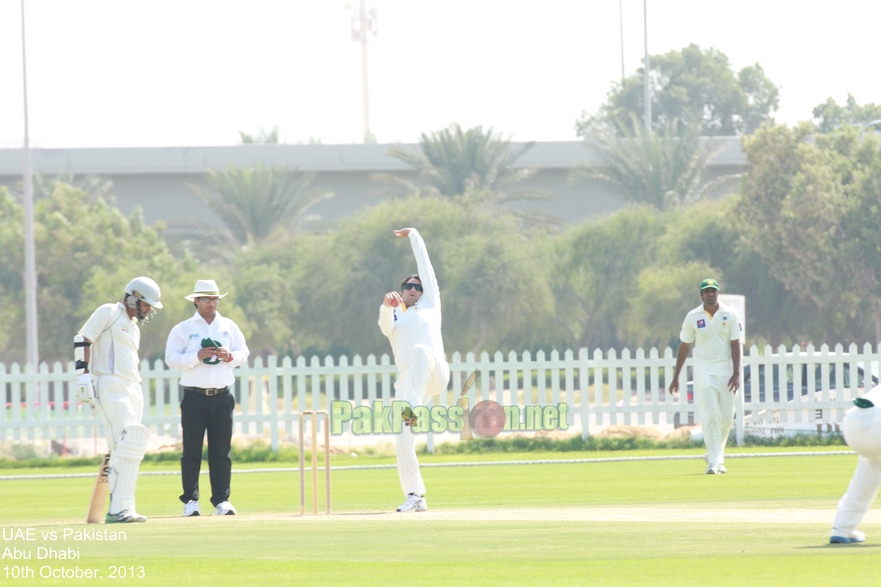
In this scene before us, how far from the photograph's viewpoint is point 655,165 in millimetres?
42906

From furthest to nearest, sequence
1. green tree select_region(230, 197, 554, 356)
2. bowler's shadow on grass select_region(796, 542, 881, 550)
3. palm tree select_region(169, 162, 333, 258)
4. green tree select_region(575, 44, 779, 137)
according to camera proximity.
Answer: green tree select_region(575, 44, 779, 137) → palm tree select_region(169, 162, 333, 258) → green tree select_region(230, 197, 554, 356) → bowler's shadow on grass select_region(796, 542, 881, 550)

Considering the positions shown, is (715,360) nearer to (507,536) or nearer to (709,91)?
(507,536)

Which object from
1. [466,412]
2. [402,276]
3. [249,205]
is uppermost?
[249,205]

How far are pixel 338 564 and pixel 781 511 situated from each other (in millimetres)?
3622

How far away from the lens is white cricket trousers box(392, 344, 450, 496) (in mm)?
10570

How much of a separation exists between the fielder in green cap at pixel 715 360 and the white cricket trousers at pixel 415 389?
13.3ft

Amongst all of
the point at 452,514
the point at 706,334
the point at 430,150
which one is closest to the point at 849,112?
the point at 430,150

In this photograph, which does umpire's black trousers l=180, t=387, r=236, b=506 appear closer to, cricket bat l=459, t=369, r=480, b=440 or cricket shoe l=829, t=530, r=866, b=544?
cricket shoe l=829, t=530, r=866, b=544

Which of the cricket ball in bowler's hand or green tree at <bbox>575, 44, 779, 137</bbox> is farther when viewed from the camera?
green tree at <bbox>575, 44, 779, 137</bbox>

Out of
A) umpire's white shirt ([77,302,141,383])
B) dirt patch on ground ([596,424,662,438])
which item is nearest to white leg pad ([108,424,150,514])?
umpire's white shirt ([77,302,141,383])

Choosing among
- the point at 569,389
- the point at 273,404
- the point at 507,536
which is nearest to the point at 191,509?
the point at 507,536

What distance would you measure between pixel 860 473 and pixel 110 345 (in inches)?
219

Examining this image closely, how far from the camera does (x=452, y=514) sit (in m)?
10.3

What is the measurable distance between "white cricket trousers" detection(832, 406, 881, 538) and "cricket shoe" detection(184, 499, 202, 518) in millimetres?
5361
